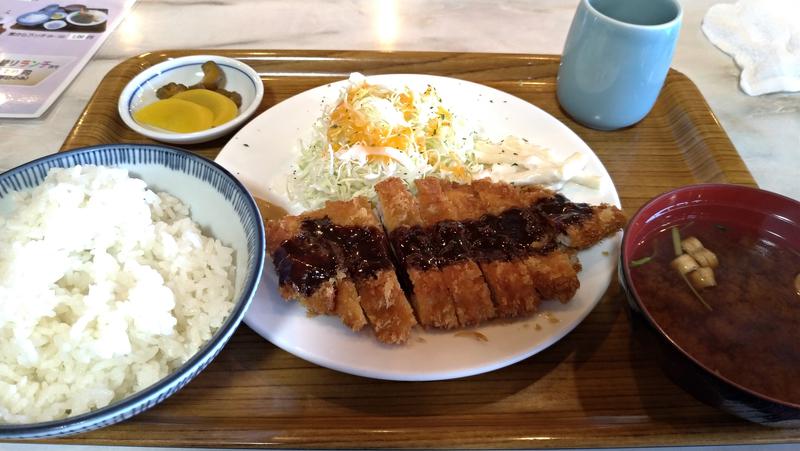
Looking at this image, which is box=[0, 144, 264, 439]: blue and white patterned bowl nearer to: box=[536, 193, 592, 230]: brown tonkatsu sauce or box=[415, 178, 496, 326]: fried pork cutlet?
box=[415, 178, 496, 326]: fried pork cutlet

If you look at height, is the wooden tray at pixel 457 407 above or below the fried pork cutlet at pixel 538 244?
below

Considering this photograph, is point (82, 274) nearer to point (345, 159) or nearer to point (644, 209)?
point (345, 159)

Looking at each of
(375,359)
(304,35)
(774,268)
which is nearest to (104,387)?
(375,359)

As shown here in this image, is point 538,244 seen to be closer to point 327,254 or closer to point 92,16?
point 327,254

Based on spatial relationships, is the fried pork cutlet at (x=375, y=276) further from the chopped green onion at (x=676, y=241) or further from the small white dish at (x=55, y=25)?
the small white dish at (x=55, y=25)

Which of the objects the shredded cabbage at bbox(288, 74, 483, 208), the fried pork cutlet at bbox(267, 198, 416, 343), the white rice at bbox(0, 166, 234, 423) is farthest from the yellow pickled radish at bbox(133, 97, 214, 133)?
the fried pork cutlet at bbox(267, 198, 416, 343)

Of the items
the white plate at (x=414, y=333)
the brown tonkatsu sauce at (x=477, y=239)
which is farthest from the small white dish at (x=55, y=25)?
the brown tonkatsu sauce at (x=477, y=239)

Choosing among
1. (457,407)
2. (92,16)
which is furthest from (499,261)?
(92,16)
